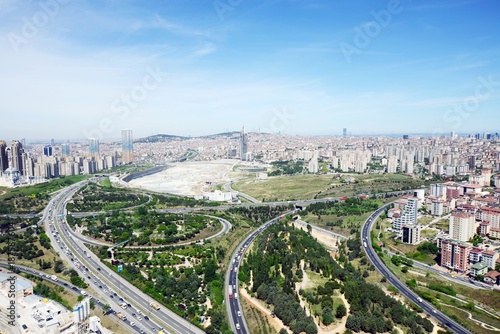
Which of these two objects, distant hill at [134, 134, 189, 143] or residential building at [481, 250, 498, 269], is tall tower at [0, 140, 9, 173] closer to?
residential building at [481, 250, 498, 269]

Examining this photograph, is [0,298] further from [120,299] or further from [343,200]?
[343,200]

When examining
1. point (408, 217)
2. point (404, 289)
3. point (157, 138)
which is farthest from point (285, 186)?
point (157, 138)

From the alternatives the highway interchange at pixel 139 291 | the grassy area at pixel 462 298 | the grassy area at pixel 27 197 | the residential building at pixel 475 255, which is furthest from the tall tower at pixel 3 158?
the residential building at pixel 475 255

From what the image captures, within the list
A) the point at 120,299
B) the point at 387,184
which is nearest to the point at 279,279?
the point at 120,299

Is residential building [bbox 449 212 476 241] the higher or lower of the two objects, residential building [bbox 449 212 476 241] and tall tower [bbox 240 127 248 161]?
the lower

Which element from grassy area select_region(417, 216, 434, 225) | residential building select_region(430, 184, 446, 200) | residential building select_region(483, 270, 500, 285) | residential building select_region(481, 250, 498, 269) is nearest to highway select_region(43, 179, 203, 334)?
residential building select_region(483, 270, 500, 285)

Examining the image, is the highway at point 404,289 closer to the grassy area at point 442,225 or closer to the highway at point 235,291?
the grassy area at point 442,225
